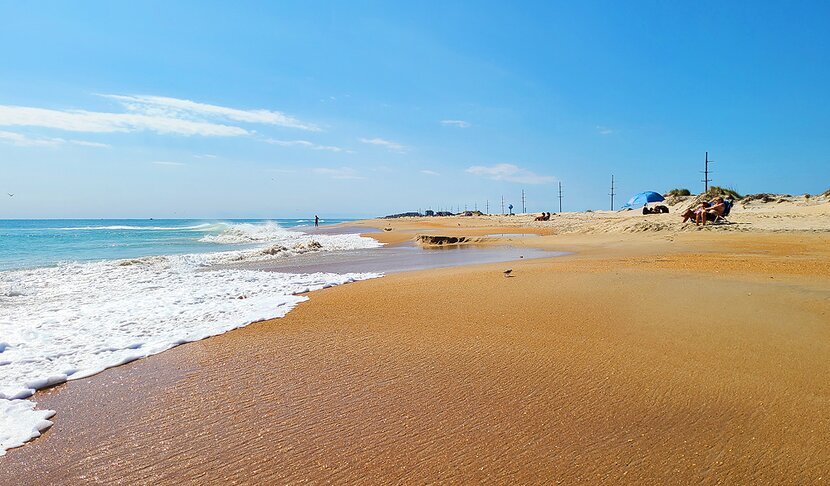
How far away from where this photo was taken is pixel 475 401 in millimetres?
2809

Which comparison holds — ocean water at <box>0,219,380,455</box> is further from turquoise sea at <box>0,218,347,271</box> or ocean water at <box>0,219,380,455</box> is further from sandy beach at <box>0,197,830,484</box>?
turquoise sea at <box>0,218,347,271</box>

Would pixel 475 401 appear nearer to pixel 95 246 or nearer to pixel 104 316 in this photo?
pixel 104 316

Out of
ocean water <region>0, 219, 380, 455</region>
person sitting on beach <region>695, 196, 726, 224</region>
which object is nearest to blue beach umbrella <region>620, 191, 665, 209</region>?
person sitting on beach <region>695, 196, 726, 224</region>

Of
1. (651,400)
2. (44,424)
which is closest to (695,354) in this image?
(651,400)

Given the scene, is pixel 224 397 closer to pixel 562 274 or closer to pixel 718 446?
pixel 718 446

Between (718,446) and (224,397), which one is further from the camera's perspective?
(224,397)

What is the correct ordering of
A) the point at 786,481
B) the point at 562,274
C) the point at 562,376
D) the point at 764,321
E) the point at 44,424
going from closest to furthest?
the point at 786,481 < the point at 44,424 < the point at 562,376 < the point at 764,321 < the point at 562,274

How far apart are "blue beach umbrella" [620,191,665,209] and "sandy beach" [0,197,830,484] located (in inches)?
1596

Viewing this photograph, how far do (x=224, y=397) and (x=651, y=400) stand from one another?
2813 millimetres

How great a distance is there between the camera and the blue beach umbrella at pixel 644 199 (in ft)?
136

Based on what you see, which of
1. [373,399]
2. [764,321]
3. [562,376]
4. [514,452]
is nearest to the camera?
[514,452]

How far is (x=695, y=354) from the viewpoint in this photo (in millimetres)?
3514

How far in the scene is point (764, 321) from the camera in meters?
4.34

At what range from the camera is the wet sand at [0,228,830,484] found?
2137 mm
